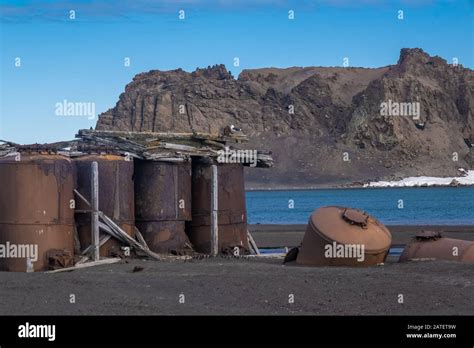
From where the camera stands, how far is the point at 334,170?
199000mm

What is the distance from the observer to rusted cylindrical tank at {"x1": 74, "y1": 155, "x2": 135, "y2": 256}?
75.4ft

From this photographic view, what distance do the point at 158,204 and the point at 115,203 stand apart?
136 centimetres

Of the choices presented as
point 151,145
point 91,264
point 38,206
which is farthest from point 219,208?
point 38,206

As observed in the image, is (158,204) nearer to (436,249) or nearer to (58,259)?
(58,259)

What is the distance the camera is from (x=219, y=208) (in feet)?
83.7

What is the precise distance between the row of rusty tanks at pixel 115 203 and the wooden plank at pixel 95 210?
28 cm

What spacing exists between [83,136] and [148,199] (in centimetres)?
271

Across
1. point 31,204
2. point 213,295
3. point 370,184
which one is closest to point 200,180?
point 31,204

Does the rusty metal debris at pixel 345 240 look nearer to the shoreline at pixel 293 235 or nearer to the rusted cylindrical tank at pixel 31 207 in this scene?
the rusted cylindrical tank at pixel 31 207

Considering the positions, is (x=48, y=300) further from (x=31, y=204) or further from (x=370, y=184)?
(x=370, y=184)

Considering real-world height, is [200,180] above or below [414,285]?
above

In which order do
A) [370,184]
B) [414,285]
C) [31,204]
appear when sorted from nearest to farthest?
[414,285], [31,204], [370,184]

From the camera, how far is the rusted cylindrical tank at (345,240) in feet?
68.4
